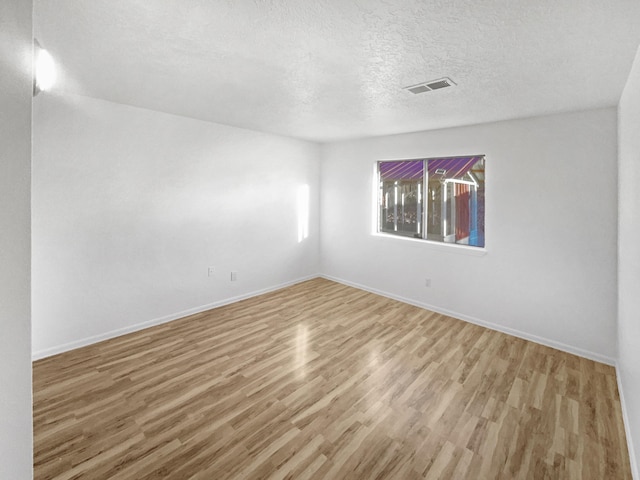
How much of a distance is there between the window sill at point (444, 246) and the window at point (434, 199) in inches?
6.1

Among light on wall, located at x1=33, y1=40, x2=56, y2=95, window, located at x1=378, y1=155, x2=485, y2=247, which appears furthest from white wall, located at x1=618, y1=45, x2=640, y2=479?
light on wall, located at x1=33, y1=40, x2=56, y2=95

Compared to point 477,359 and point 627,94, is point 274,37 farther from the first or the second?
point 477,359

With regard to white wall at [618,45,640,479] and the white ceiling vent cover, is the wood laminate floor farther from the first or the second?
the white ceiling vent cover

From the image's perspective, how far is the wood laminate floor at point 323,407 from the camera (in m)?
1.86

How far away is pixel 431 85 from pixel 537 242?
2.15 meters

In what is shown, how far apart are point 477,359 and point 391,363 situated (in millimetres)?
872

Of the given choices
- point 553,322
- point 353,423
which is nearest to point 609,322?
point 553,322

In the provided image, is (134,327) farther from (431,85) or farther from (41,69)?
(431,85)

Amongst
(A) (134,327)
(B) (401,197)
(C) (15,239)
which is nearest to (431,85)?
(B) (401,197)

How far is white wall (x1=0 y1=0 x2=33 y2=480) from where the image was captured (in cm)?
73

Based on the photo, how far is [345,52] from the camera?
198 centimetres

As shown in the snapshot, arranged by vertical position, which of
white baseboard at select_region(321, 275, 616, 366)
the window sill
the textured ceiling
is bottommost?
white baseboard at select_region(321, 275, 616, 366)

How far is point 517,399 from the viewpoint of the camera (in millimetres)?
2475

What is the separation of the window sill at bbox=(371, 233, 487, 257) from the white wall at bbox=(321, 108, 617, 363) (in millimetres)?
28
